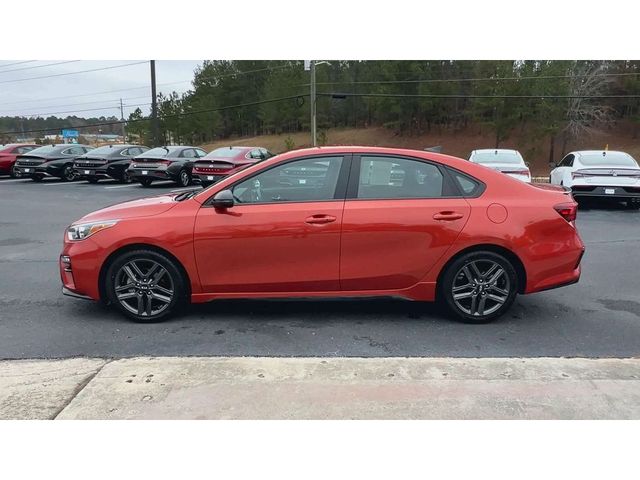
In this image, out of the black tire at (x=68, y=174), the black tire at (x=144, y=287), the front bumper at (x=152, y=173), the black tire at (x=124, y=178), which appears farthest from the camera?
the black tire at (x=68, y=174)

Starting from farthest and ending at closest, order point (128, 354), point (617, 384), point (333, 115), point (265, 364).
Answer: point (333, 115) < point (128, 354) < point (265, 364) < point (617, 384)

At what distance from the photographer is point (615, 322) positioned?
14.8ft

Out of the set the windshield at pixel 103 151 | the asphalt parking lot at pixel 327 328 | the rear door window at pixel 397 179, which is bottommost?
the asphalt parking lot at pixel 327 328

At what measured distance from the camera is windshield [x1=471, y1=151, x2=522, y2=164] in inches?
493

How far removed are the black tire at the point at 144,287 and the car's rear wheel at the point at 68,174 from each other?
57.9 ft

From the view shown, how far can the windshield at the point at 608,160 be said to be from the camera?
11.7 metres

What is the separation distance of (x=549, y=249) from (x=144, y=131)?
69.9 metres

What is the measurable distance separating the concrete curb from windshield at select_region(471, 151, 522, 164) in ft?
31.5

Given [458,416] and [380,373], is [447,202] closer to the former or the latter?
[380,373]

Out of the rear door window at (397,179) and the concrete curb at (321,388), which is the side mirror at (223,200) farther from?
the concrete curb at (321,388)

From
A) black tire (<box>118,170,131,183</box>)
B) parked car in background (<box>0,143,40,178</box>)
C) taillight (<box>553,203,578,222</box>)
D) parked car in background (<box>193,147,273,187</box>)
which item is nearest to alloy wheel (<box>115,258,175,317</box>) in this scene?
taillight (<box>553,203,578,222</box>)

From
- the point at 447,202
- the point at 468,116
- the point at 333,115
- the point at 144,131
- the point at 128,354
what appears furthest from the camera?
the point at 333,115

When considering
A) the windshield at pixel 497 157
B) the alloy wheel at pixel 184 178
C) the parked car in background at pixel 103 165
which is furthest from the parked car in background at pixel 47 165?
the windshield at pixel 497 157
